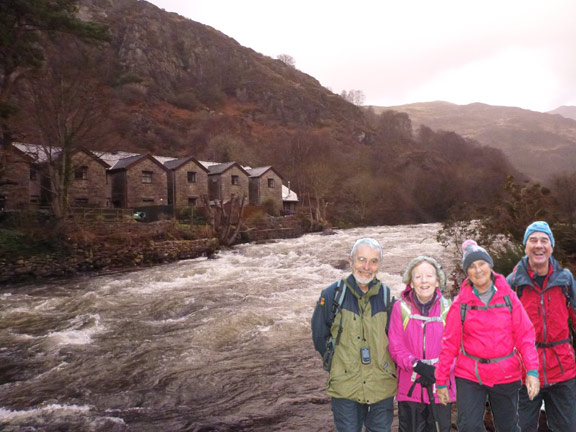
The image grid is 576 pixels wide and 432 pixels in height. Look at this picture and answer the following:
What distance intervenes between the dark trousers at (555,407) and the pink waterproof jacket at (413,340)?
89 centimetres

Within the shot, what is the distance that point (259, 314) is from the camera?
390 inches

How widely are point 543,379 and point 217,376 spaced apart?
482 cm

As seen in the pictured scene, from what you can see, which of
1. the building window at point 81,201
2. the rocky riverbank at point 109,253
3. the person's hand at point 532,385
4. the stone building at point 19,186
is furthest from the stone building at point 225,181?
the person's hand at point 532,385

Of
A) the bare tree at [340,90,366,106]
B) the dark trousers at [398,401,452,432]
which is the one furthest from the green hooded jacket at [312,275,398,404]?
the bare tree at [340,90,366,106]

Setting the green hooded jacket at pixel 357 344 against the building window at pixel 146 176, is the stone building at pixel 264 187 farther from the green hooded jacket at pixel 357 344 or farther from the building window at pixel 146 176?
the green hooded jacket at pixel 357 344

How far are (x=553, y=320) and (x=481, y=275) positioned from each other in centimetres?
92

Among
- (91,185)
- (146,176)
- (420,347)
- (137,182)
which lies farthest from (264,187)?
(420,347)

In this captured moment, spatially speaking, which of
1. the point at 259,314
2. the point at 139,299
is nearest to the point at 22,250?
the point at 139,299

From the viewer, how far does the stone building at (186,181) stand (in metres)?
37.0

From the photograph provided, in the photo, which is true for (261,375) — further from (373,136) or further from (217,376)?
(373,136)

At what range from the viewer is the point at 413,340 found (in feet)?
10.3

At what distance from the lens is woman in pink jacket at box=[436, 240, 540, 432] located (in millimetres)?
2992

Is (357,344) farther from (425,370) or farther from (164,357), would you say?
(164,357)

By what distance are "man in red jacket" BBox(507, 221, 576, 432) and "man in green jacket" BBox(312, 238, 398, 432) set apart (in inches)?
53.1
